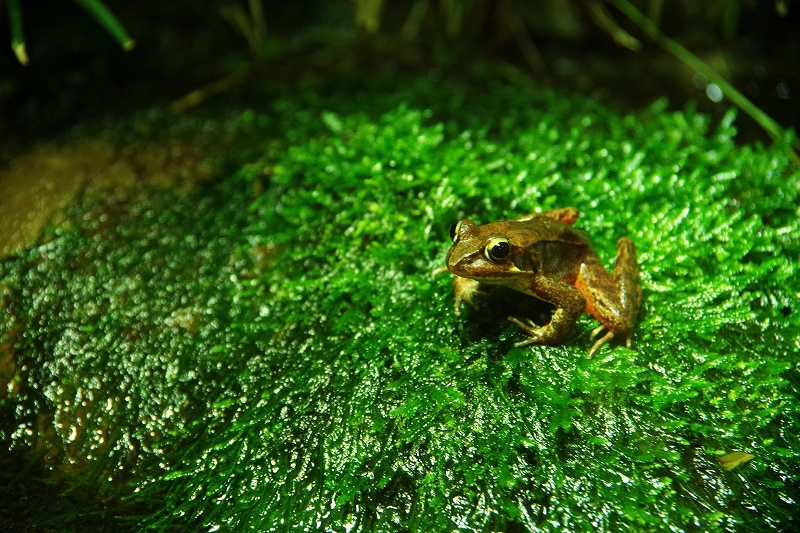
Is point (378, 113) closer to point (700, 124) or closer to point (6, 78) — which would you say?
point (700, 124)

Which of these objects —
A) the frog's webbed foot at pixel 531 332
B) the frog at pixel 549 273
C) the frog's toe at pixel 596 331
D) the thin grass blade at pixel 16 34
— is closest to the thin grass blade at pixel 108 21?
the thin grass blade at pixel 16 34

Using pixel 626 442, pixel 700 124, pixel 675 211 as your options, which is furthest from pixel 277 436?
pixel 700 124

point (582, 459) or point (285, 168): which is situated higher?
point (285, 168)

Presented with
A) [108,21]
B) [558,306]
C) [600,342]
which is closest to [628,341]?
[600,342]

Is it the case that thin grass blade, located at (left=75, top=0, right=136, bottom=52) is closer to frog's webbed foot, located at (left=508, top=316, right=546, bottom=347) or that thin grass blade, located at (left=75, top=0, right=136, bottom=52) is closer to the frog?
the frog

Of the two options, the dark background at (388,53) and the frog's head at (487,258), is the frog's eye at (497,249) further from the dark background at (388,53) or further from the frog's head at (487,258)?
the dark background at (388,53)

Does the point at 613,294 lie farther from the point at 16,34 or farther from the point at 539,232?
the point at 16,34
